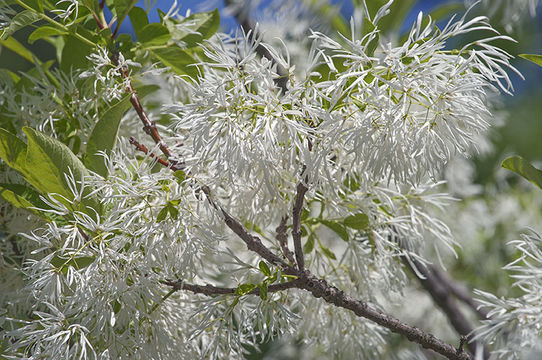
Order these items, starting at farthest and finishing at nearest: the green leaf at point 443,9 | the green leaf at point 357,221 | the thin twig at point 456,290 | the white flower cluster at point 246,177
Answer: the thin twig at point 456,290, the green leaf at point 443,9, the green leaf at point 357,221, the white flower cluster at point 246,177

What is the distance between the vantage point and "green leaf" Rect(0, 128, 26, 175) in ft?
1.59

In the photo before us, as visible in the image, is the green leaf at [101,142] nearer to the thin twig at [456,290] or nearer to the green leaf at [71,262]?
the green leaf at [71,262]

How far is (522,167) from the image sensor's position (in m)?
0.48

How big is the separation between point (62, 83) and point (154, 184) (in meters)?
0.21

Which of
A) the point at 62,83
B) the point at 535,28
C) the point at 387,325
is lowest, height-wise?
the point at 535,28

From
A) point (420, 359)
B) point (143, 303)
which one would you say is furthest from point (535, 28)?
point (143, 303)

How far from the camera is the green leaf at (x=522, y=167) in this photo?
0.47 m

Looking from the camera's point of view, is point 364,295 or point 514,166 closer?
point 514,166

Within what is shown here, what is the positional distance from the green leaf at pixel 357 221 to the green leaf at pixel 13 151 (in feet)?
0.96

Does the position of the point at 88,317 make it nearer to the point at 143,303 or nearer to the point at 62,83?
the point at 143,303

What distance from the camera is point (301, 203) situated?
1.53 feet

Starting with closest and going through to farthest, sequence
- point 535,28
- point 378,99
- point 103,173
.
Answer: point 378,99 → point 103,173 → point 535,28

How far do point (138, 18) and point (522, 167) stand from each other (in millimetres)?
394

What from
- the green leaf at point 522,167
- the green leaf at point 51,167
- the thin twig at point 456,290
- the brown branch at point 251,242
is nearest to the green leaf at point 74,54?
the green leaf at point 51,167
